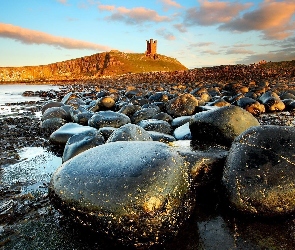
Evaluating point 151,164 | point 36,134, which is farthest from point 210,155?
point 36,134

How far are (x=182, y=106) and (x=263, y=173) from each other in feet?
13.8

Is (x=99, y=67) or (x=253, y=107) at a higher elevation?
(x=99, y=67)

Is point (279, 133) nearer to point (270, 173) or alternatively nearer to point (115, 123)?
point (270, 173)

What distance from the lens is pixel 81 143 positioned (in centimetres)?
301

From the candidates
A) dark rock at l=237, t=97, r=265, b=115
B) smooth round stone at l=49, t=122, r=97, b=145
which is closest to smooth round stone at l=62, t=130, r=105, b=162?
smooth round stone at l=49, t=122, r=97, b=145

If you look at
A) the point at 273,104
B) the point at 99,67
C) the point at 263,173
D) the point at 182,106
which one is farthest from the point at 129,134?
the point at 99,67

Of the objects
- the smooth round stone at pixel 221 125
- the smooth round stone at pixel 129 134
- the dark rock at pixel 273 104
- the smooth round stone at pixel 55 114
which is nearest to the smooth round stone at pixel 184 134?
the smooth round stone at pixel 221 125

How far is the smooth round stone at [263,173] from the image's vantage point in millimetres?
1915

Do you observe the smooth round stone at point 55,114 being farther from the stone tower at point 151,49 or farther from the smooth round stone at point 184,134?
the stone tower at point 151,49

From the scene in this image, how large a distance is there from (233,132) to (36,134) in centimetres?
371

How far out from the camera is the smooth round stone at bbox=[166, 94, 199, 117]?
6.09m

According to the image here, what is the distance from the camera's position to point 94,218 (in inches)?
67.1

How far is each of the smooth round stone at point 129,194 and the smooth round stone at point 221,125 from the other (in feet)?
4.09

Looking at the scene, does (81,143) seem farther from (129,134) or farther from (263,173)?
(263,173)
